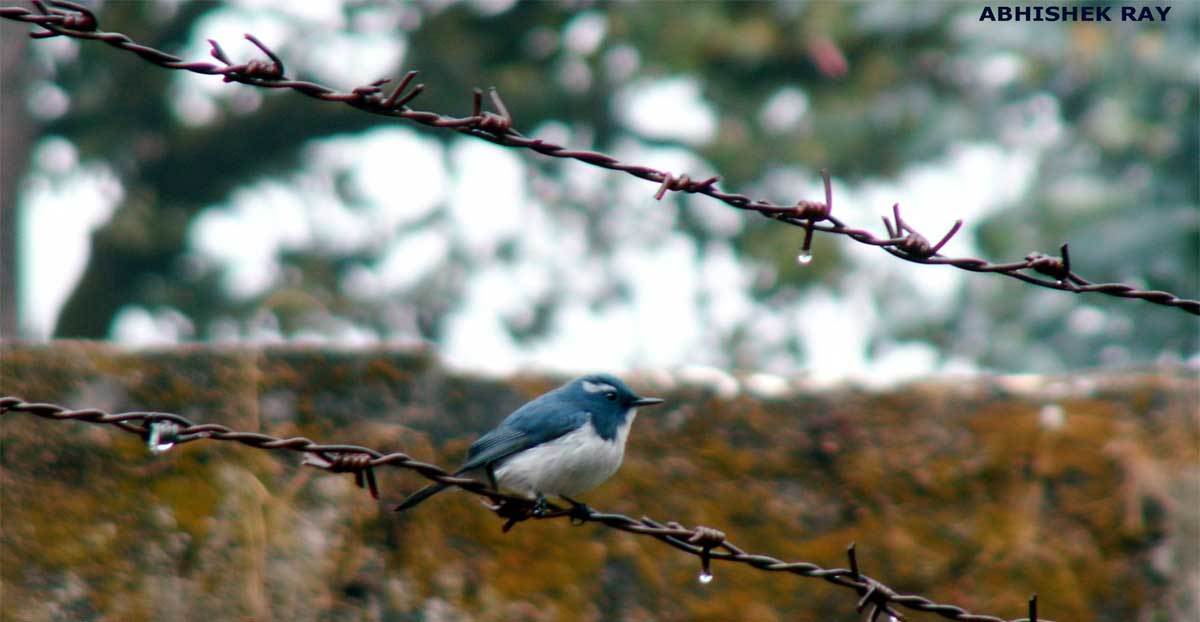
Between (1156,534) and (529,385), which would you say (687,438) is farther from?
(1156,534)

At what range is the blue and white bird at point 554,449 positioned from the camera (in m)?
4.01

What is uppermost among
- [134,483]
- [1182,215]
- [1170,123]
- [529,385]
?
[1170,123]

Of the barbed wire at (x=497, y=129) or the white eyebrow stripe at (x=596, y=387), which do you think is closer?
the barbed wire at (x=497, y=129)

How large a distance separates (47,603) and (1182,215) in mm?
8666

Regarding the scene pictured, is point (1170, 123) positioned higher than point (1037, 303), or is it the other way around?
point (1170, 123)

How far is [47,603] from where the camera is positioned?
162 inches

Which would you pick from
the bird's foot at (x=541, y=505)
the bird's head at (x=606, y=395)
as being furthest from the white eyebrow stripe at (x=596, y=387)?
the bird's foot at (x=541, y=505)

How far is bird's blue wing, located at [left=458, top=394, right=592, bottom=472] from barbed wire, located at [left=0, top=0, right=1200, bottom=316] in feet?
4.62

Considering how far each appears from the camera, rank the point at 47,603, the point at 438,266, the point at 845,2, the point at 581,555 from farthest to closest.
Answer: the point at 438,266 < the point at 845,2 < the point at 581,555 < the point at 47,603

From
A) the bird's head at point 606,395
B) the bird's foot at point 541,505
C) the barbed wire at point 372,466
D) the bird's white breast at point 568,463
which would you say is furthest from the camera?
the bird's head at point 606,395

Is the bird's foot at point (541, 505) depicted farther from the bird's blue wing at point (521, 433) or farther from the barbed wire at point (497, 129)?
the barbed wire at point (497, 129)

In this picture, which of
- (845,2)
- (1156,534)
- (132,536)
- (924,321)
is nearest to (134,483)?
(132,536)

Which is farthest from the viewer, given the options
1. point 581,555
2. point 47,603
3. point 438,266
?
A: point 438,266

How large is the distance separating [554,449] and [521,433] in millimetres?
111
